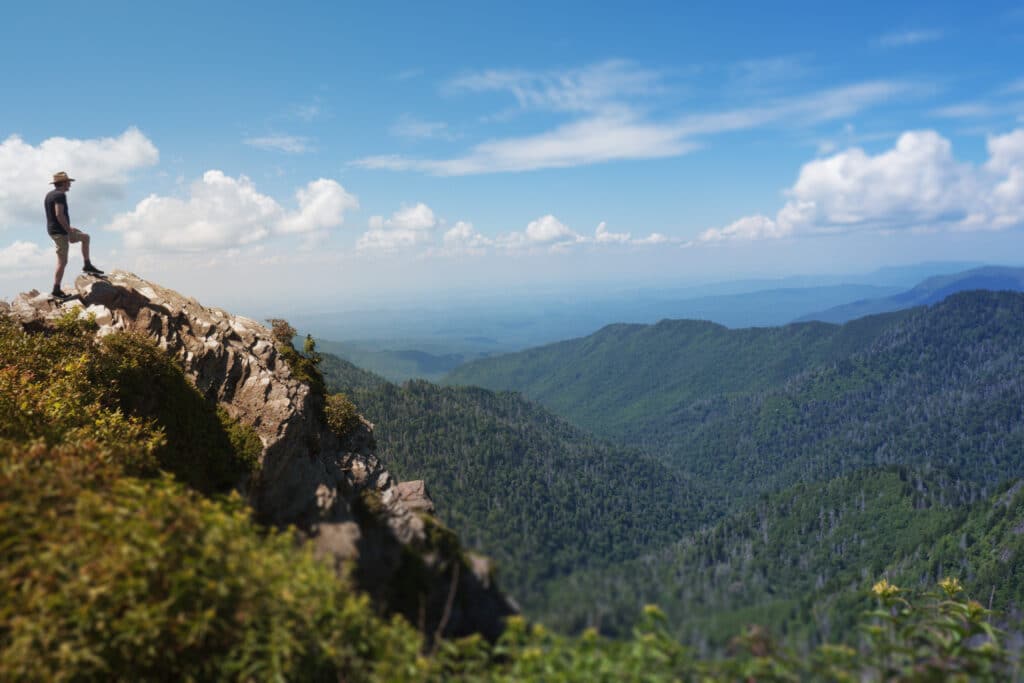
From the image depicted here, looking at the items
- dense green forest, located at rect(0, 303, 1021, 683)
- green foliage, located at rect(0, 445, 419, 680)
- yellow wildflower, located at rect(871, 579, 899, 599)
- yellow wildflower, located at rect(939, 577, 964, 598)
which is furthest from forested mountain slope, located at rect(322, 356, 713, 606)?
yellow wildflower, located at rect(939, 577, 964, 598)

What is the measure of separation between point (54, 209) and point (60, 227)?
21.6 inches

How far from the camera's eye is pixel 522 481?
81312mm

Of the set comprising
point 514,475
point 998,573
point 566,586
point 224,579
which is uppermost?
point 224,579

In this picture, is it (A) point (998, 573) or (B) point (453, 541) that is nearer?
(B) point (453, 541)

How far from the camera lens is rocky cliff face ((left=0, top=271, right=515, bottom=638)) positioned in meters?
6.41

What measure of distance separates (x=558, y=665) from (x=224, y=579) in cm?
315

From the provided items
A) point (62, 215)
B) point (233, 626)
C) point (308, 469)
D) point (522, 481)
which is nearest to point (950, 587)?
point (233, 626)

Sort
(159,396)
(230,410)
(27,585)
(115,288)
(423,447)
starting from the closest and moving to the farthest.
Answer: (27,585), (159,396), (230,410), (115,288), (423,447)

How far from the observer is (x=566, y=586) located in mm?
6207

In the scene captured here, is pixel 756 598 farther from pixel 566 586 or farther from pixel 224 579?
pixel 224 579

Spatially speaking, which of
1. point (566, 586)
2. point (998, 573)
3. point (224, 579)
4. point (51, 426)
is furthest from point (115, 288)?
point (998, 573)

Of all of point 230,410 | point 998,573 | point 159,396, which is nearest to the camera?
point 159,396

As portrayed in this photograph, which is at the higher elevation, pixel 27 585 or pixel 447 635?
pixel 27 585

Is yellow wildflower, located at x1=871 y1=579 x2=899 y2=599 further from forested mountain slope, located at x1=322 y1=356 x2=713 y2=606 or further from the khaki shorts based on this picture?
the khaki shorts
